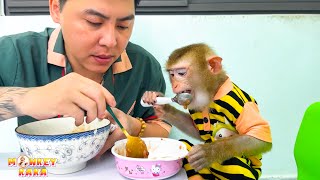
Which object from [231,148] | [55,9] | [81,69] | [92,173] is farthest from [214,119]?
[55,9]

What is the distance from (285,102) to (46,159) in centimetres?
141

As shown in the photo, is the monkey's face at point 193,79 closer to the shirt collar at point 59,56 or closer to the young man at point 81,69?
the young man at point 81,69

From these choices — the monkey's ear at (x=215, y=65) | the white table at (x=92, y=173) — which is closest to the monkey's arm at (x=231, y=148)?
the white table at (x=92, y=173)

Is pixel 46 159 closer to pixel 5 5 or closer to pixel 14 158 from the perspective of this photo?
pixel 14 158

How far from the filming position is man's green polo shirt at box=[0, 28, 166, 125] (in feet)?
4.30

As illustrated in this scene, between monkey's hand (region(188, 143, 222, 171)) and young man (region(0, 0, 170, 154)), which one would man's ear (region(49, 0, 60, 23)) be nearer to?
young man (region(0, 0, 170, 154))

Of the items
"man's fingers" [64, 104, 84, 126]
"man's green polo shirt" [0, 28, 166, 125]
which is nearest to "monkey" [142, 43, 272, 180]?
"man's green polo shirt" [0, 28, 166, 125]

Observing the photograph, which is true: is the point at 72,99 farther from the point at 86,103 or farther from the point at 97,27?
the point at 97,27

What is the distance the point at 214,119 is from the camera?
3.68ft

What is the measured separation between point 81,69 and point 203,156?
0.64 meters

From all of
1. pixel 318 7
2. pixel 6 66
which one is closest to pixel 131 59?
pixel 6 66

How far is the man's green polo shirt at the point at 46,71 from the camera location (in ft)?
4.30

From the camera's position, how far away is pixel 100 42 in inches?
43.2

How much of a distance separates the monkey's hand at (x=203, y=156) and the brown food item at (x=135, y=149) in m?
0.14
